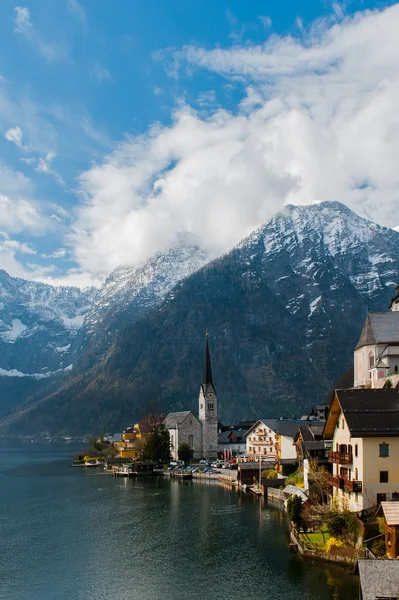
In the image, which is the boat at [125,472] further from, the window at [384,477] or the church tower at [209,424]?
the window at [384,477]

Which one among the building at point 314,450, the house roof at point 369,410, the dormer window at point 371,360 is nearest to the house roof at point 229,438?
the building at point 314,450

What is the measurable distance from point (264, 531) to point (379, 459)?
77.5 ft

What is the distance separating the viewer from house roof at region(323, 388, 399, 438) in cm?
5600

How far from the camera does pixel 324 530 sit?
6341 centimetres

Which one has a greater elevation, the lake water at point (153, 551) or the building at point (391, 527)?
the building at point (391, 527)

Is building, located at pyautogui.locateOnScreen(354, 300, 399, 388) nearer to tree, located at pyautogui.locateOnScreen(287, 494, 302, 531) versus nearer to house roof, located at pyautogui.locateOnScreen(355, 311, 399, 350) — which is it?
house roof, located at pyautogui.locateOnScreen(355, 311, 399, 350)

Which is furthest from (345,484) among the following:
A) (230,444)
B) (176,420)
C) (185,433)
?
(230,444)

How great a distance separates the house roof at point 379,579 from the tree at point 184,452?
13751 centimetres

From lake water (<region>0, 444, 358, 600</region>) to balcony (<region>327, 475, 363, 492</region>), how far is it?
6855mm

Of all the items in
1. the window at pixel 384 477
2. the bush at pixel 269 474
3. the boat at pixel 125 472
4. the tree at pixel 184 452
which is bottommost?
the boat at pixel 125 472

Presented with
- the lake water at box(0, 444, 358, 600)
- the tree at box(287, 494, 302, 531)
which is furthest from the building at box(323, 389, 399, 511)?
the lake water at box(0, 444, 358, 600)

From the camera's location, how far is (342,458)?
60.8 meters

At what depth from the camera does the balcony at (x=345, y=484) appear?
5647cm

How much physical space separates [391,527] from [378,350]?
43240mm
